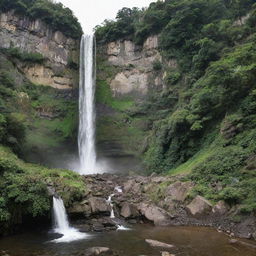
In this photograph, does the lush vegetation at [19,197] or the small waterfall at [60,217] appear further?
the small waterfall at [60,217]

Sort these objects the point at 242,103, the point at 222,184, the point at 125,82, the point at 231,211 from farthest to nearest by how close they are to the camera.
A: 1. the point at 125,82
2. the point at 242,103
3. the point at 222,184
4. the point at 231,211

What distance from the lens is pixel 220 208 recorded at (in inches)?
516

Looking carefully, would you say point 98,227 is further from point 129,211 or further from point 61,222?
point 129,211

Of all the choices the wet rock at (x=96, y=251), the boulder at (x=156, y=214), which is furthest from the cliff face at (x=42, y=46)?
the wet rock at (x=96, y=251)

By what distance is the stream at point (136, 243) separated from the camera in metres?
9.39

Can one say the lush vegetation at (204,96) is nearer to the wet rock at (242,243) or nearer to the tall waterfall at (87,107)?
the wet rock at (242,243)

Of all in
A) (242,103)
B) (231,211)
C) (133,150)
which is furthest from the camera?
(133,150)

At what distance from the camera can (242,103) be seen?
17938 millimetres

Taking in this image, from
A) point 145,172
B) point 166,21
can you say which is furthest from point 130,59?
point 145,172

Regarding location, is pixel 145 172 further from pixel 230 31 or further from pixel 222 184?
pixel 230 31

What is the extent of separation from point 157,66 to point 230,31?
1011cm

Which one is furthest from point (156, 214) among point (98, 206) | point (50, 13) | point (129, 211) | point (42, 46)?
point (50, 13)

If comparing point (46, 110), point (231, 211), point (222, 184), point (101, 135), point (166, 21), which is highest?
point (166, 21)

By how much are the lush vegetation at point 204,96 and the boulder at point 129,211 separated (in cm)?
333
